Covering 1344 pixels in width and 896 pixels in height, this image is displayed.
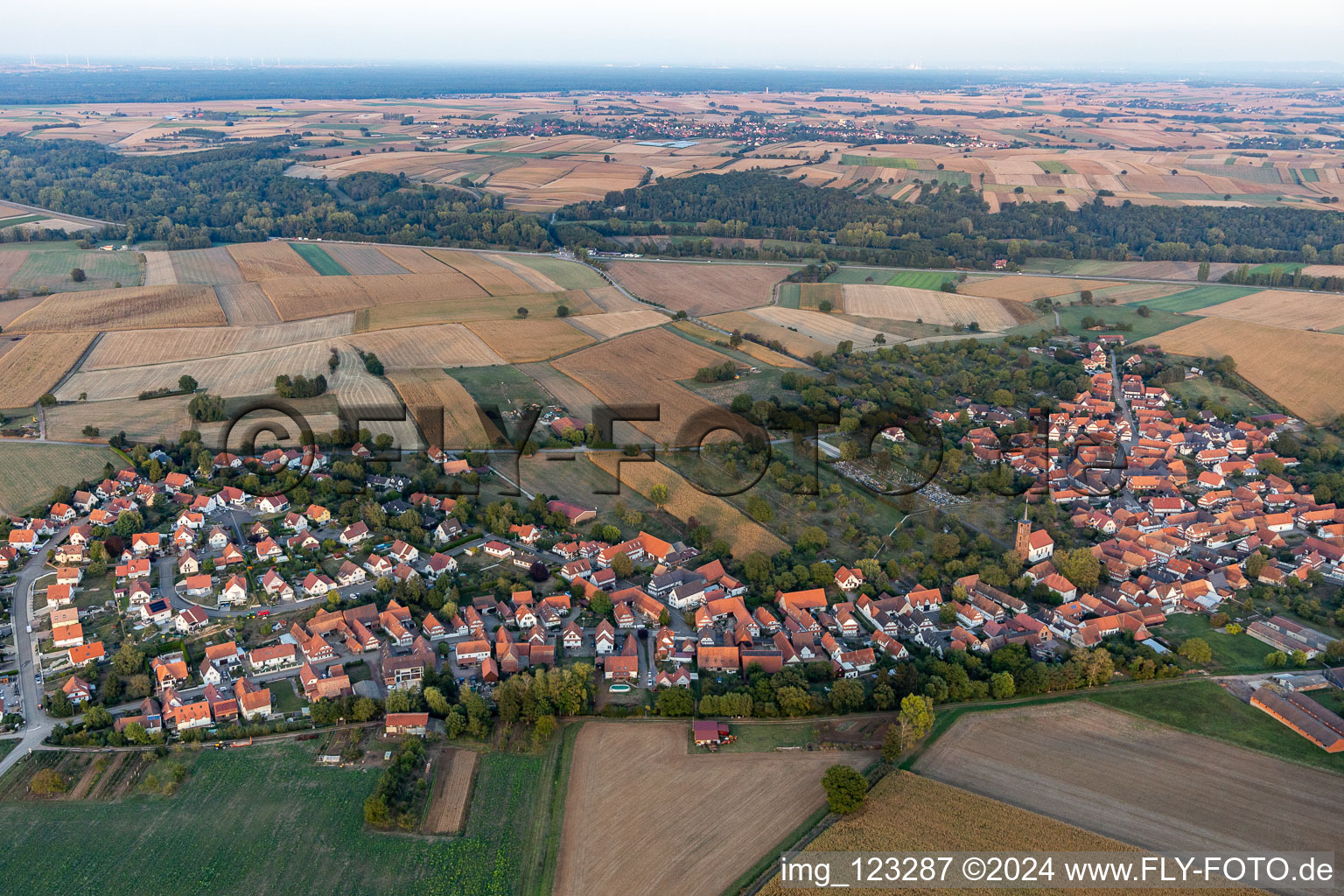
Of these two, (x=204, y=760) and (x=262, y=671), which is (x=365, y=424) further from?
(x=204, y=760)

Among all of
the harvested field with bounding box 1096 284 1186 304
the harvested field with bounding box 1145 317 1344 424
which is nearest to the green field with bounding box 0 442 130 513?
the harvested field with bounding box 1145 317 1344 424

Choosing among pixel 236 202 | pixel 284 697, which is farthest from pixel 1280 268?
pixel 236 202

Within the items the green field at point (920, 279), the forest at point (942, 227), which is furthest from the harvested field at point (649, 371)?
the forest at point (942, 227)

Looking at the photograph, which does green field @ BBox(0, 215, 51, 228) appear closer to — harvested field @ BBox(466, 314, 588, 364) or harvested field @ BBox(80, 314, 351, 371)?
harvested field @ BBox(80, 314, 351, 371)

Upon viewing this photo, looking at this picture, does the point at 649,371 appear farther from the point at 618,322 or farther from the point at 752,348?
the point at 618,322

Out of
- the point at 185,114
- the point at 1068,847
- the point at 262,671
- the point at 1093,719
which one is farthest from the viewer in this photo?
the point at 185,114

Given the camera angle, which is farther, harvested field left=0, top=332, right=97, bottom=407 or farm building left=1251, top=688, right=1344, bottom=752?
harvested field left=0, top=332, right=97, bottom=407

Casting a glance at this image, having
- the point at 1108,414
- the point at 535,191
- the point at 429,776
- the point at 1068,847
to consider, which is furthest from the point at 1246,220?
the point at 429,776
